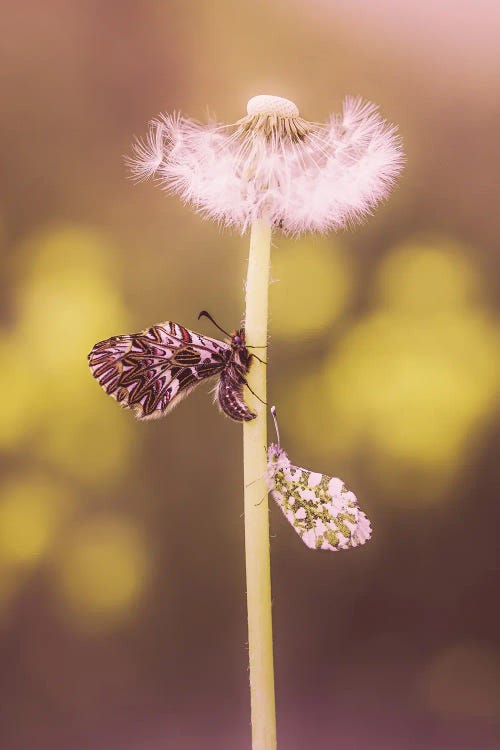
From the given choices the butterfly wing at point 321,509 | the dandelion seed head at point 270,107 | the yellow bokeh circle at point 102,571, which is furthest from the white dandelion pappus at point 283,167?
the yellow bokeh circle at point 102,571

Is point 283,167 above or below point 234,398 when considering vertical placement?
above

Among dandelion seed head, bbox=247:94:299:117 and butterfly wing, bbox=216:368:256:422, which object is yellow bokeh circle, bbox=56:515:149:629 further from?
dandelion seed head, bbox=247:94:299:117

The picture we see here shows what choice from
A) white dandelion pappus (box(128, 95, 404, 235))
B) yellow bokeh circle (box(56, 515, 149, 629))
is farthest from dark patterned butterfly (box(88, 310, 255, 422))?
yellow bokeh circle (box(56, 515, 149, 629))

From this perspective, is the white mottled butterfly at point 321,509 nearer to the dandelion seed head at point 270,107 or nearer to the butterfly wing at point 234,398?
the butterfly wing at point 234,398

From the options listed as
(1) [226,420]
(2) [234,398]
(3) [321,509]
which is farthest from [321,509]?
(1) [226,420]

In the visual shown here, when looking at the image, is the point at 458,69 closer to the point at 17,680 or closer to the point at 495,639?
the point at 495,639

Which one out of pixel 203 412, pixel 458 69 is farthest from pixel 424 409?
pixel 458 69

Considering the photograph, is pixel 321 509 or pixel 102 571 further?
pixel 102 571

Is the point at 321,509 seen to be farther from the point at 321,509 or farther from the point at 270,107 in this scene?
the point at 270,107
